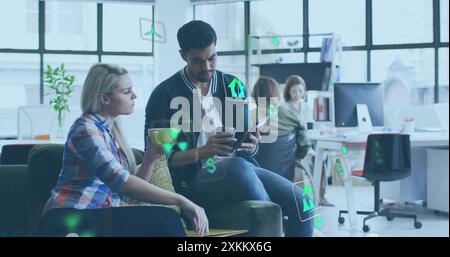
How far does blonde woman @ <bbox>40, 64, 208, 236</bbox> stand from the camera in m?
1.02

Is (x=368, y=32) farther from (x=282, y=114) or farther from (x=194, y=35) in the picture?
(x=194, y=35)

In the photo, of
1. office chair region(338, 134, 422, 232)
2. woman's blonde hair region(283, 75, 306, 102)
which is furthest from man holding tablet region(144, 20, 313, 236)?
office chair region(338, 134, 422, 232)

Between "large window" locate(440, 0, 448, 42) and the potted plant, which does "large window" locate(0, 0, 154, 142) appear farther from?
"large window" locate(440, 0, 448, 42)

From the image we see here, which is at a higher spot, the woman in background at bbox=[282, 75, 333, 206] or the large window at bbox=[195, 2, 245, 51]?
the large window at bbox=[195, 2, 245, 51]

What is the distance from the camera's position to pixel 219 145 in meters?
1.05

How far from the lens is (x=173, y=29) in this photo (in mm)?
1095

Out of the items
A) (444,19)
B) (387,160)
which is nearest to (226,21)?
(444,19)

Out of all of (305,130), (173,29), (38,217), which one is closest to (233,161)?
(173,29)

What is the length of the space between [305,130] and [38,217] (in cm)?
94

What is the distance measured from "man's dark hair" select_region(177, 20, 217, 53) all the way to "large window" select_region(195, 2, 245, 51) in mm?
13

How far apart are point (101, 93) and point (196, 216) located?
0.32m

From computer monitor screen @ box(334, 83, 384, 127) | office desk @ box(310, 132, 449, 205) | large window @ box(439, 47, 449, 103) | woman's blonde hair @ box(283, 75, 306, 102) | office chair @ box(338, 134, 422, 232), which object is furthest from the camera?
office chair @ box(338, 134, 422, 232)

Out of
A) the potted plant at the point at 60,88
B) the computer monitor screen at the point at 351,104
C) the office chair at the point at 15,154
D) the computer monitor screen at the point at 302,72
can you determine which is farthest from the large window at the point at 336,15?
the office chair at the point at 15,154
